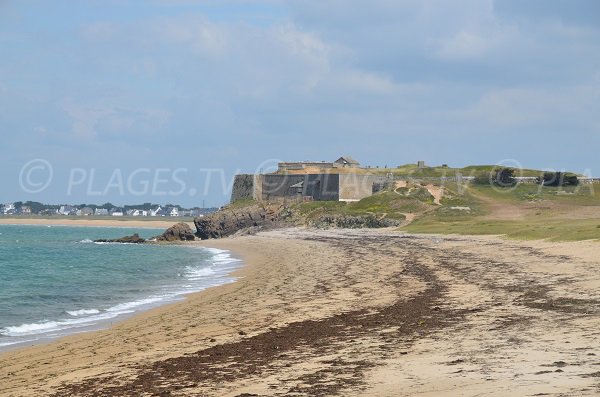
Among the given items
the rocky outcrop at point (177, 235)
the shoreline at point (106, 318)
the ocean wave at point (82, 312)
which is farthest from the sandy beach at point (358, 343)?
the rocky outcrop at point (177, 235)

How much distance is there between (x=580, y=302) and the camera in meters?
16.3

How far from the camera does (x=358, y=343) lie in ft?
44.5

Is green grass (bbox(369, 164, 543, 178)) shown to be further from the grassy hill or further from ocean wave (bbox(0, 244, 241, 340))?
ocean wave (bbox(0, 244, 241, 340))

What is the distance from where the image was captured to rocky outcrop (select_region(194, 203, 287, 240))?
93.6 m

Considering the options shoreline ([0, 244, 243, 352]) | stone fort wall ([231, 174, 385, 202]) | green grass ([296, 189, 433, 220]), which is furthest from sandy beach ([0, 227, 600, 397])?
stone fort wall ([231, 174, 385, 202])

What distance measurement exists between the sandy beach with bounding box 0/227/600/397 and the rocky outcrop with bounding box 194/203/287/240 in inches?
2584

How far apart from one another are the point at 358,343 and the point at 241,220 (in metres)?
82.9

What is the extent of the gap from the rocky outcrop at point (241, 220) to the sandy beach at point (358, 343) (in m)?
65.6

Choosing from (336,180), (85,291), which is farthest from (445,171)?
(85,291)

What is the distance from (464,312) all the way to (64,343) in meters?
8.62

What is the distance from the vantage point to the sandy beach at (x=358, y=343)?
10.0 metres

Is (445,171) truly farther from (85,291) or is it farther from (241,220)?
(85,291)

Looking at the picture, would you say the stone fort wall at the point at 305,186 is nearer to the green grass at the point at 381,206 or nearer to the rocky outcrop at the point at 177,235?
the green grass at the point at 381,206

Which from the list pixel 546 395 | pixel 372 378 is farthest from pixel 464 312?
pixel 546 395
